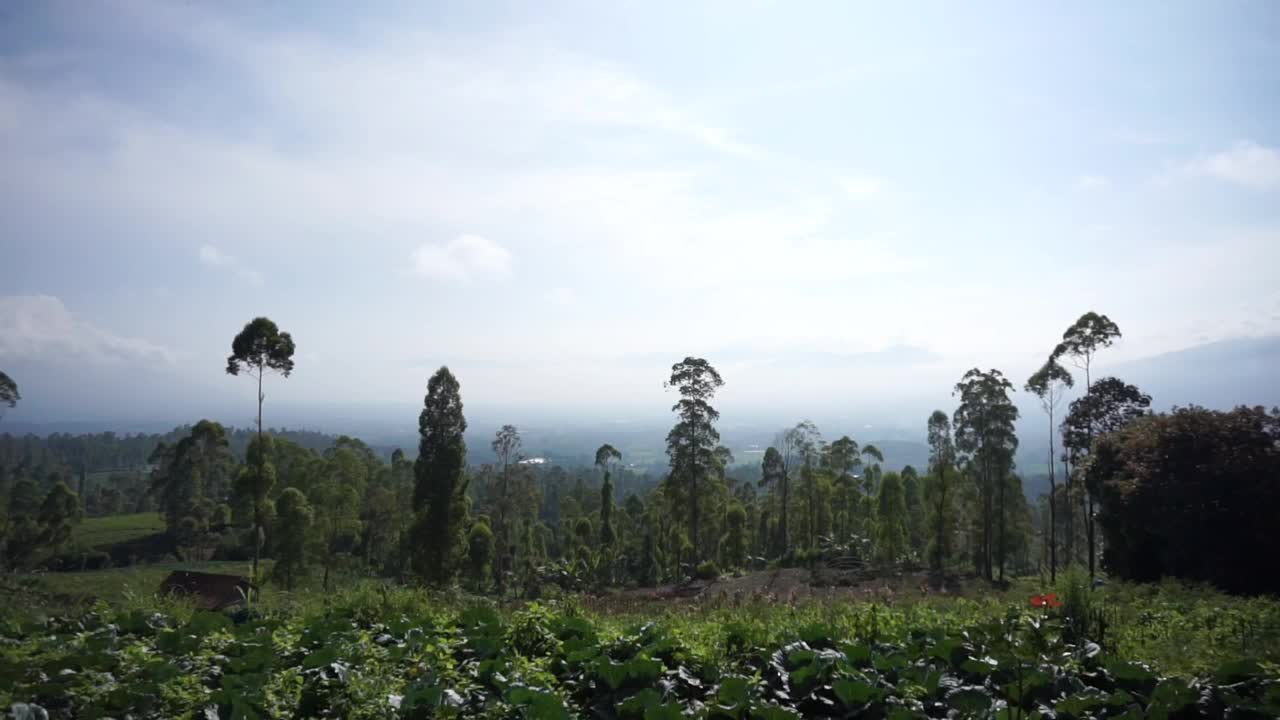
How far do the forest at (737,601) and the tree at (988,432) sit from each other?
0.10 metres

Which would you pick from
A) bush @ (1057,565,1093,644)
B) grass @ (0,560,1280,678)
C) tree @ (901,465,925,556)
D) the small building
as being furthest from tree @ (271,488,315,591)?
tree @ (901,465,925,556)

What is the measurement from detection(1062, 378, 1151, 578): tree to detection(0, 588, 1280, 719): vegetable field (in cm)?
1949

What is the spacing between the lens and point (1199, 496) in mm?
12859

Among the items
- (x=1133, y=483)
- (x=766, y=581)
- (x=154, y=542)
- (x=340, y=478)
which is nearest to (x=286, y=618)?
(x=1133, y=483)

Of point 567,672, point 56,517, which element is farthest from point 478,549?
point 56,517

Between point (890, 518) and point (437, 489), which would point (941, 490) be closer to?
point (890, 518)

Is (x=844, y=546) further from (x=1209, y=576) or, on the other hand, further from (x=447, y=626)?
(x=447, y=626)

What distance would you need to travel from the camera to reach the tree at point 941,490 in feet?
97.9

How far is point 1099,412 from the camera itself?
22.8 meters

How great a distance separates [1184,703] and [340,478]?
3337 cm

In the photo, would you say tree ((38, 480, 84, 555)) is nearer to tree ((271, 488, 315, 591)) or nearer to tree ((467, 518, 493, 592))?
tree ((271, 488, 315, 591))

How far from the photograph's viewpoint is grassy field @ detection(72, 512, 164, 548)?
43844 mm

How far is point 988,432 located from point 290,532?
27775 mm

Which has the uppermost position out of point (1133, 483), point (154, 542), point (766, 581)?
point (1133, 483)
